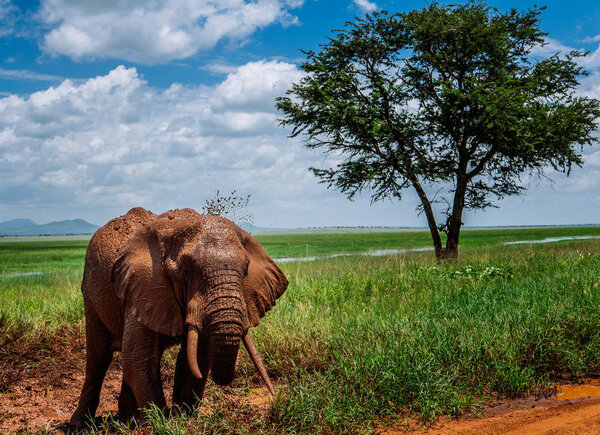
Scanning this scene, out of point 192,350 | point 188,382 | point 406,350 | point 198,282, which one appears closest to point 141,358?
point 188,382

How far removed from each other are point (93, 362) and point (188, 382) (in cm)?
145

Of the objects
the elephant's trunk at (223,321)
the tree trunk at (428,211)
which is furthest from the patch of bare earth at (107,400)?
the tree trunk at (428,211)

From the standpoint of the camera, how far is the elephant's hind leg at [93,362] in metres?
5.77

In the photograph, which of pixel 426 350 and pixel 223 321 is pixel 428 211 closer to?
pixel 426 350

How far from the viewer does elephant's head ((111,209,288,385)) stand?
4.07 metres

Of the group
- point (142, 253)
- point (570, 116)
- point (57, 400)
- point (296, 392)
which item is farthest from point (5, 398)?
point (570, 116)

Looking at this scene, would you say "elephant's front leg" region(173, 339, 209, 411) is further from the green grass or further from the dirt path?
Result: the green grass

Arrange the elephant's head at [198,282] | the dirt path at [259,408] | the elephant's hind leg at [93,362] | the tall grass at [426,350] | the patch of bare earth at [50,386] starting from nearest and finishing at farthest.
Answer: the elephant's head at [198,282]
the dirt path at [259,408]
the tall grass at [426,350]
the elephant's hind leg at [93,362]
the patch of bare earth at [50,386]

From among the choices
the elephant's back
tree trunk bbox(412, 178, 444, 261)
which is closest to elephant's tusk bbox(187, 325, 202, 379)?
the elephant's back

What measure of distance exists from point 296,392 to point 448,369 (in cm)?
172

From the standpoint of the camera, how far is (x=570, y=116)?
19.8 metres

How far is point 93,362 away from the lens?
5789 mm

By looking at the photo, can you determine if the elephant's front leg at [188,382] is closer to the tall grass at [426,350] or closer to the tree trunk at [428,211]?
the tall grass at [426,350]

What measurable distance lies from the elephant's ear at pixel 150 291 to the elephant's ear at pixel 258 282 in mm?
659
